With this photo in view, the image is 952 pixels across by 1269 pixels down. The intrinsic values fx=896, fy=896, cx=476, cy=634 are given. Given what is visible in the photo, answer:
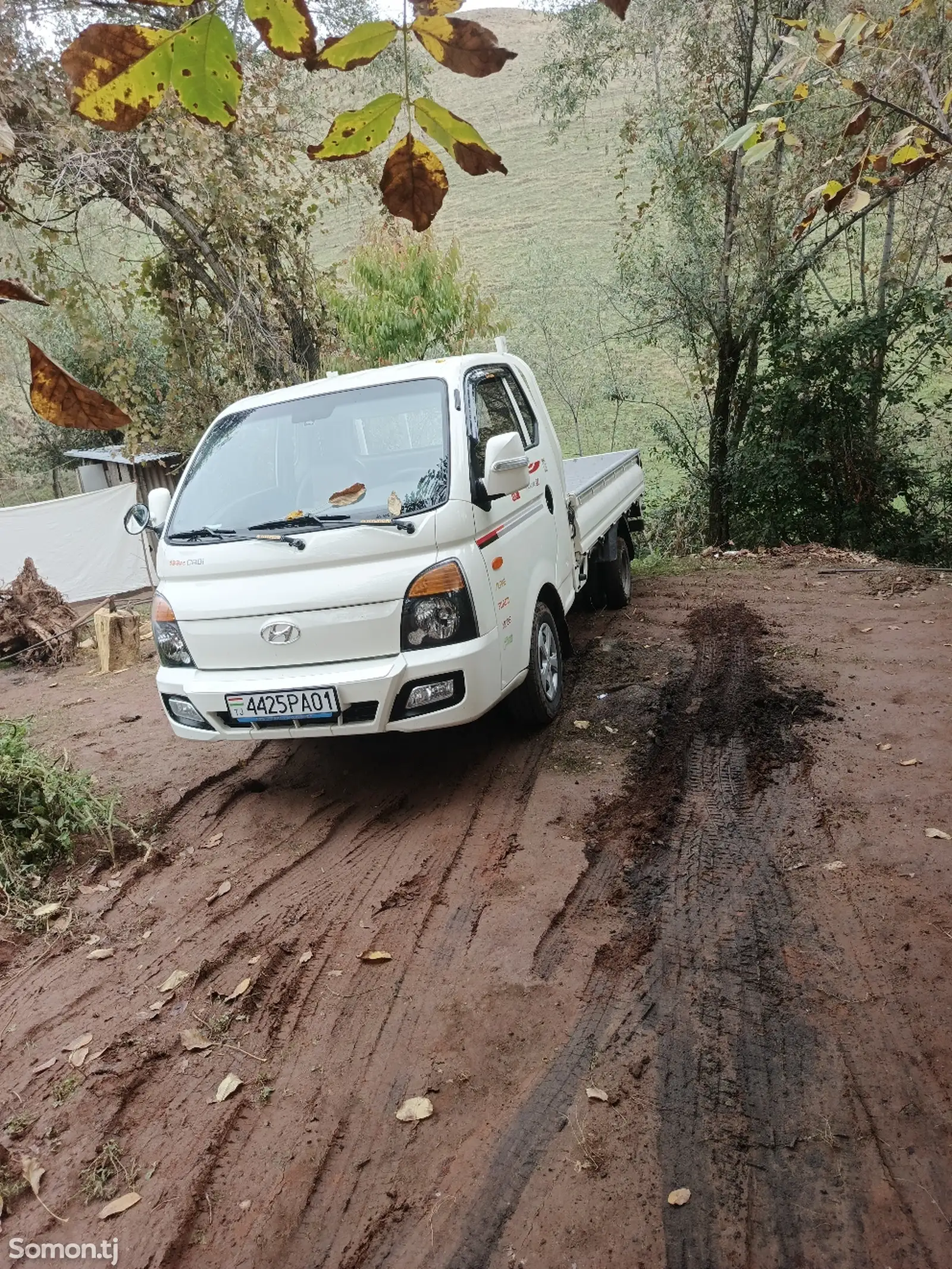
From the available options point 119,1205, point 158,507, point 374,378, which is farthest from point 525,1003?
point 158,507

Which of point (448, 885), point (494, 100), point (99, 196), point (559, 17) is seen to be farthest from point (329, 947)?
point (494, 100)

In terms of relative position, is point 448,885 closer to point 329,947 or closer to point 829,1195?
point 329,947

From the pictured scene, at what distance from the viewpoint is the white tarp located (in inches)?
499

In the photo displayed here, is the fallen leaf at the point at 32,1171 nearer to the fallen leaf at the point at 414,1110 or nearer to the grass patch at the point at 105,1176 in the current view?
the grass patch at the point at 105,1176

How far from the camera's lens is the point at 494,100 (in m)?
47.7

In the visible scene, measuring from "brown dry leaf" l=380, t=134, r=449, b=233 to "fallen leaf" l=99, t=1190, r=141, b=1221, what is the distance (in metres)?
2.50

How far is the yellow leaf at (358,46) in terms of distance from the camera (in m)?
1.33

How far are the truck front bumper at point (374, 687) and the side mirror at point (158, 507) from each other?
127cm

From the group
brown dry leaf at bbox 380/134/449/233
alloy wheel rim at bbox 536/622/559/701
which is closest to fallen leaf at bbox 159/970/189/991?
alloy wheel rim at bbox 536/622/559/701

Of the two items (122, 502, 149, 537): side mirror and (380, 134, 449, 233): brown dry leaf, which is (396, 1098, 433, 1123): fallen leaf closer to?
(380, 134, 449, 233): brown dry leaf

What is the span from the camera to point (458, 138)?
1.47 meters

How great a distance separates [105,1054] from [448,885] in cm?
138

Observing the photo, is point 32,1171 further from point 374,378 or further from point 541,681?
point 374,378

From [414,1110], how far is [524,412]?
4.29 meters
